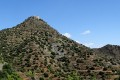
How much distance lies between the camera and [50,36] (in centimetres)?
15150

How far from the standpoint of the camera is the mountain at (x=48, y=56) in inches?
4545

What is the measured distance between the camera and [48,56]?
132 metres

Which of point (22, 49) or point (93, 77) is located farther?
point (22, 49)

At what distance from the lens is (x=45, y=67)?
12075cm

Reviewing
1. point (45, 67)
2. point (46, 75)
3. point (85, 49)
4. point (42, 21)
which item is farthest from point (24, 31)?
point (46, 75)

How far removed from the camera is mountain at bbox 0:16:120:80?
11544 centimetres

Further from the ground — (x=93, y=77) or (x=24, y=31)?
(x=24, y=31)

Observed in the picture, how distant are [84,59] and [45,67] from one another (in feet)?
64.1

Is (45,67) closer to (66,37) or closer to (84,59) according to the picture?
(84,59)

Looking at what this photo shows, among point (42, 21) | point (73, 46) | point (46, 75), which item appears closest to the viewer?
point (46, 75)

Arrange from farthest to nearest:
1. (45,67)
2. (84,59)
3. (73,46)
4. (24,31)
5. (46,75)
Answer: (24,31)
(73,46)
(84,59)
(45,67)
(46,75)

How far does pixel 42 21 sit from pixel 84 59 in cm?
4430

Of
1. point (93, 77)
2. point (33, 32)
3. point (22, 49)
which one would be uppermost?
point (33, 32)

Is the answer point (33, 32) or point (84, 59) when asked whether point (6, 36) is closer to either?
point (33, 32)
